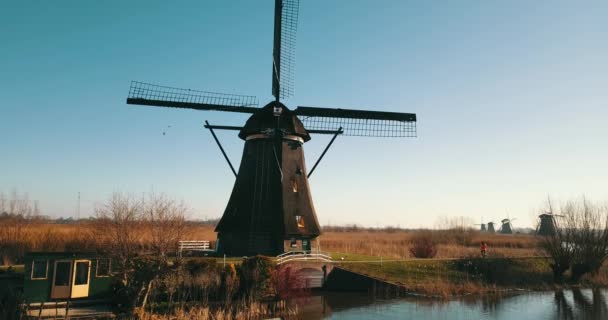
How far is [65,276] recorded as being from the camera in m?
16.5

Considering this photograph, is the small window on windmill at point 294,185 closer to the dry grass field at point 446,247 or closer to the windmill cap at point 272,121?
the windmill cap at point 272,121

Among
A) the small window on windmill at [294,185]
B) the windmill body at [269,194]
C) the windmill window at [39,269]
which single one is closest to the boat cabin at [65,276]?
the windmill window at [39,269]

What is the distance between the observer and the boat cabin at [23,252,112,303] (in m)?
15.9

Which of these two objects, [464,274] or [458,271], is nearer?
[464,274]

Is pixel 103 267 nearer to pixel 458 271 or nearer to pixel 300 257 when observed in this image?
pixel 300 257

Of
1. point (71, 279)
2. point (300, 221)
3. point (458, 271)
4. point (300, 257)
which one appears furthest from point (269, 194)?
point (458, 271)

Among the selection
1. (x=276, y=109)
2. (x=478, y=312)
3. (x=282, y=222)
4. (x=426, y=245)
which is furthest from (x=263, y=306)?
(x=426, y=245)

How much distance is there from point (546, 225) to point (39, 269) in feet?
107

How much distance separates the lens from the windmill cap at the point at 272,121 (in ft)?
85.9

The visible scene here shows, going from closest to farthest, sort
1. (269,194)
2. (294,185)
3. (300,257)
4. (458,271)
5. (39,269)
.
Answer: (39,269), (300,257), (269,194), (294,185), (458,271)

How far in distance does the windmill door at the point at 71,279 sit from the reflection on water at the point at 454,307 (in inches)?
339

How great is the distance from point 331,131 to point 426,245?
1262 centimetres

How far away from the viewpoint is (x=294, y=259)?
75.7 ft

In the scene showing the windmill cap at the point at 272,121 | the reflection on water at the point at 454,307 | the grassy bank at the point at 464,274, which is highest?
the windmill cap at the point at 272,121
